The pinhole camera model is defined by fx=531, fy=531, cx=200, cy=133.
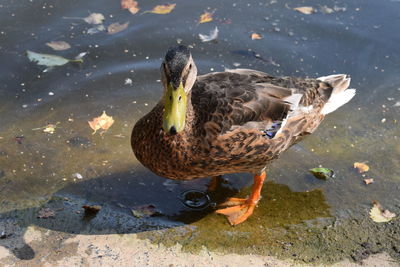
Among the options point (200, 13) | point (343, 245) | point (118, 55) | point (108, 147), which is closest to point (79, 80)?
point (118, 55)

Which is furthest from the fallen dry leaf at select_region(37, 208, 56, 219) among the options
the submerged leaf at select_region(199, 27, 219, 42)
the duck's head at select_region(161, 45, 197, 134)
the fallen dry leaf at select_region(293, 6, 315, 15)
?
the fallen dry leaf at select_region(293, 6, 315, 15)

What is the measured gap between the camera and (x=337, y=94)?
181 inches

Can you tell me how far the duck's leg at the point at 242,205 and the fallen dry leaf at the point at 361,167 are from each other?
96 cm

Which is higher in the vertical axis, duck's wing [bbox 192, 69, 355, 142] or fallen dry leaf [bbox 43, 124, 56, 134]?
duck's wing [bbox 192, 69, 355, 142]

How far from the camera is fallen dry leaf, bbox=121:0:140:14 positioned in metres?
6.53

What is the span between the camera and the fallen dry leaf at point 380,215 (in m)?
4.18

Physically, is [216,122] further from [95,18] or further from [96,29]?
[95,18]

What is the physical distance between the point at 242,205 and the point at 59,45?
299cm

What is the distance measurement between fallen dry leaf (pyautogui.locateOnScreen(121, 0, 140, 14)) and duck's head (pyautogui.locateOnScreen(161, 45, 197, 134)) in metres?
3.19

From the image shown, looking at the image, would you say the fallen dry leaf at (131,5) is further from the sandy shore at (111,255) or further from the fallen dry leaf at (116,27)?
the sandy shore at (111,255)

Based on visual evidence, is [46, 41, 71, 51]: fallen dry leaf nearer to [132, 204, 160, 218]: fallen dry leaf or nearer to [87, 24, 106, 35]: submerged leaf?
[87, 24, 106, 35]: submerged leaf

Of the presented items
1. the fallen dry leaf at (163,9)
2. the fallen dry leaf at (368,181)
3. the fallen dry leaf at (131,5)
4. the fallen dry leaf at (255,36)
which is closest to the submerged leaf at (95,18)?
the fallen dry leaf at (131,5)

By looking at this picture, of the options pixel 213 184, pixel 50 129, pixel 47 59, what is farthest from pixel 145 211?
pixel 47 59

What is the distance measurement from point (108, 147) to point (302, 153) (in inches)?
Answer: 70.0
